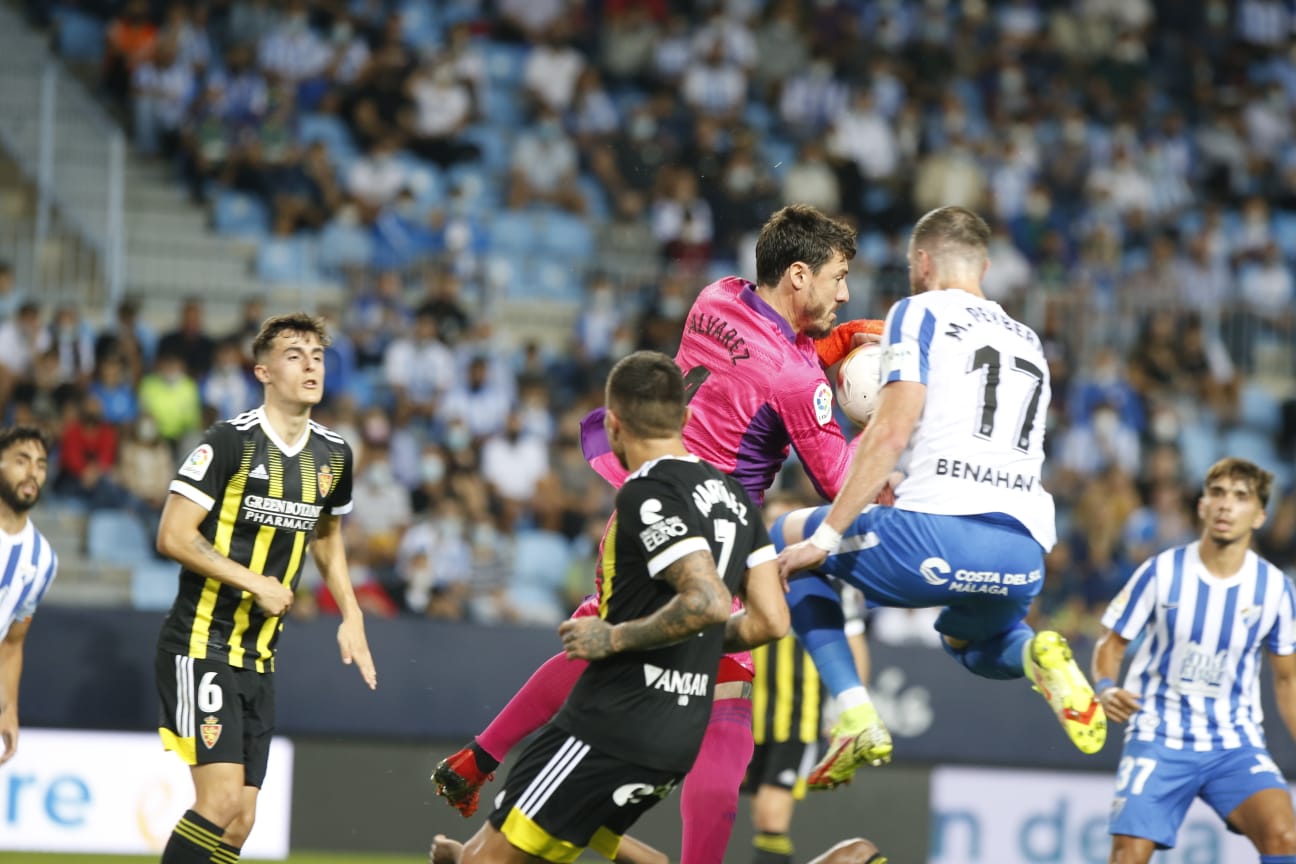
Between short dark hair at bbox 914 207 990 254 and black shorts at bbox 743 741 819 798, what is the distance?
4.16 meters

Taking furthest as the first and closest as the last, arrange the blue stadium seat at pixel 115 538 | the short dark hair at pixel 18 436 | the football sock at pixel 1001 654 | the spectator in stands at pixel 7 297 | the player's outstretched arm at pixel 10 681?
the spectator in stands at pixel 7 297, the blue stadium seat at pixel 115 538, the player's outstretched arm at pixel 10 681, the short dark hair at pixel 18 436, the football sock at pixel 1001 654

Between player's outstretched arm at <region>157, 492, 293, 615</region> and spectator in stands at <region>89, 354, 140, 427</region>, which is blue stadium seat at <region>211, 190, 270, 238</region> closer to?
spectator in stands at <region>89, 354, 140, 427</region>

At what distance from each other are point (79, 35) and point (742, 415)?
12245 millimetres

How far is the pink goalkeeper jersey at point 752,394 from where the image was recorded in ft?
20.7

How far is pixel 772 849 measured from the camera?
368 inches

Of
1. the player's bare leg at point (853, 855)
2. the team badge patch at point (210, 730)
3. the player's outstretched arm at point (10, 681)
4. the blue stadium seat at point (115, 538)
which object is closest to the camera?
the player's bare leg at point (853, 855)

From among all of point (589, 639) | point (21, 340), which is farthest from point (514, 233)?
point (589, 639)

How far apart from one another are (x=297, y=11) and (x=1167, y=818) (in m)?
11.9

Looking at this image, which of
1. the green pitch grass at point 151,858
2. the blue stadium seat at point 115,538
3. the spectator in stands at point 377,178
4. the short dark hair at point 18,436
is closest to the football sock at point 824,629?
the short dark hair at point 18,436

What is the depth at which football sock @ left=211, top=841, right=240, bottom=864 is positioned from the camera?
6766mm

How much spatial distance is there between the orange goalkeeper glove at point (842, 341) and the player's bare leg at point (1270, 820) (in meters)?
2.58

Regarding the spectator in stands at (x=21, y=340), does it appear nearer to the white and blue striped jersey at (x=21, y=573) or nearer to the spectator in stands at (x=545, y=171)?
the spectator in stands at (x=545, y=171)

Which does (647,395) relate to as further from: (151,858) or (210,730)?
(151,858)

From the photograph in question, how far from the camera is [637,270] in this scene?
1493 centimetres
